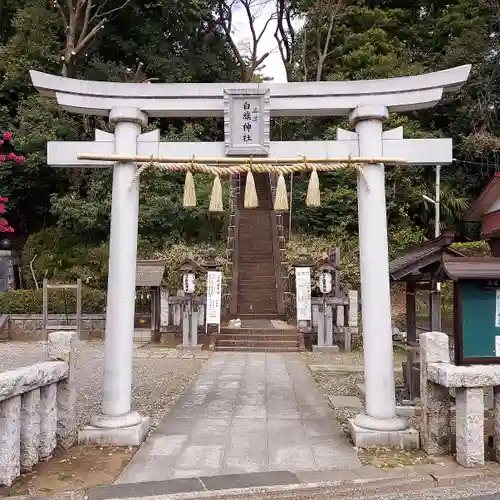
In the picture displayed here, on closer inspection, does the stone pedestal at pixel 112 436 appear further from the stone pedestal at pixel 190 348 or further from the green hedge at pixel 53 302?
the green hedge at pixel 53 302

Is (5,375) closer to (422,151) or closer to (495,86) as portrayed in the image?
(422,151)

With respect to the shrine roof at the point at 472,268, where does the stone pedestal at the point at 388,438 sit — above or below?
below

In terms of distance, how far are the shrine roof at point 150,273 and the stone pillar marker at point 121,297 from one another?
29.6 ft

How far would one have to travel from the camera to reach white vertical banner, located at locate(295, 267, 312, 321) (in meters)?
14.2

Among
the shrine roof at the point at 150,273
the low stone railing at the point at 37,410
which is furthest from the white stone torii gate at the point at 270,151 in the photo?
the shrine roof at the point at 150,273

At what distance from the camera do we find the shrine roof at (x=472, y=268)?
5383 mm

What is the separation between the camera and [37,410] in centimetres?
473

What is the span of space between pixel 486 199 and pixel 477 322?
6.82 meters

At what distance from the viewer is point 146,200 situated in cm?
2022

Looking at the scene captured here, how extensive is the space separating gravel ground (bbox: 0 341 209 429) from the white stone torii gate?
1195 mm

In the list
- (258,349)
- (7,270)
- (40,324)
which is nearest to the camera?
(258,349)

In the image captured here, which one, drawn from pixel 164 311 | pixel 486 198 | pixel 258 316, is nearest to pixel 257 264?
pixel 258 316

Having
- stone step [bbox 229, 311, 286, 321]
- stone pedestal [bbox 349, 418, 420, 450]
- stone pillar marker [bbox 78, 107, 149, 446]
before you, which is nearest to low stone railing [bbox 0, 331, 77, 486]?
stone pillar marker [bbox 78, 107, 149, 446]

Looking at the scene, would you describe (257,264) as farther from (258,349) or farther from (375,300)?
(375,300)
